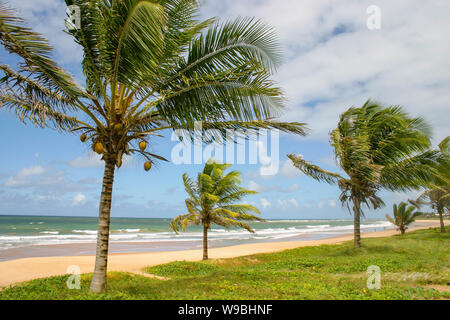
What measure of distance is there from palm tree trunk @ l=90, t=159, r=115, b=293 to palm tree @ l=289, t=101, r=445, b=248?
30.5 feet

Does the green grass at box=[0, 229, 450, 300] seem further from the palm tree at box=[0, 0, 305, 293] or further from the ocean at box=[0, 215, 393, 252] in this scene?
the ocean at box=[0, 215, 393, 252]

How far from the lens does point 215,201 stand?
45.2 feet

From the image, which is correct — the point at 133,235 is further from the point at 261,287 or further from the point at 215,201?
the point at 261,287

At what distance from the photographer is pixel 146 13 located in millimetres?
4770

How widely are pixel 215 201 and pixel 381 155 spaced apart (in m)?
7.76

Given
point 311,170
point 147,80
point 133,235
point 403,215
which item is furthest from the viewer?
point 133,235

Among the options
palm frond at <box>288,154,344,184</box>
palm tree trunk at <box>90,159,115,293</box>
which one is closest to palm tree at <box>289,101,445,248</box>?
palm frond at <box>288,154,344,184</box>

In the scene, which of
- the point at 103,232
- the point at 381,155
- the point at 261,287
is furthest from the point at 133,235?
the point at 261,287

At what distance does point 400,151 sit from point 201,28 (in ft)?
35.9

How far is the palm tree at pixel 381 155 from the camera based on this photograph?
13.1 metres

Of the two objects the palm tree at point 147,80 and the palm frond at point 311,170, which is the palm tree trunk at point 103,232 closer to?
the palm tree at point 147,80

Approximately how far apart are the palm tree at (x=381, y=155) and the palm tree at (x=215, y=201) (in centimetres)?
304

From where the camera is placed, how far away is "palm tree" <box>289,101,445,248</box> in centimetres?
1307
